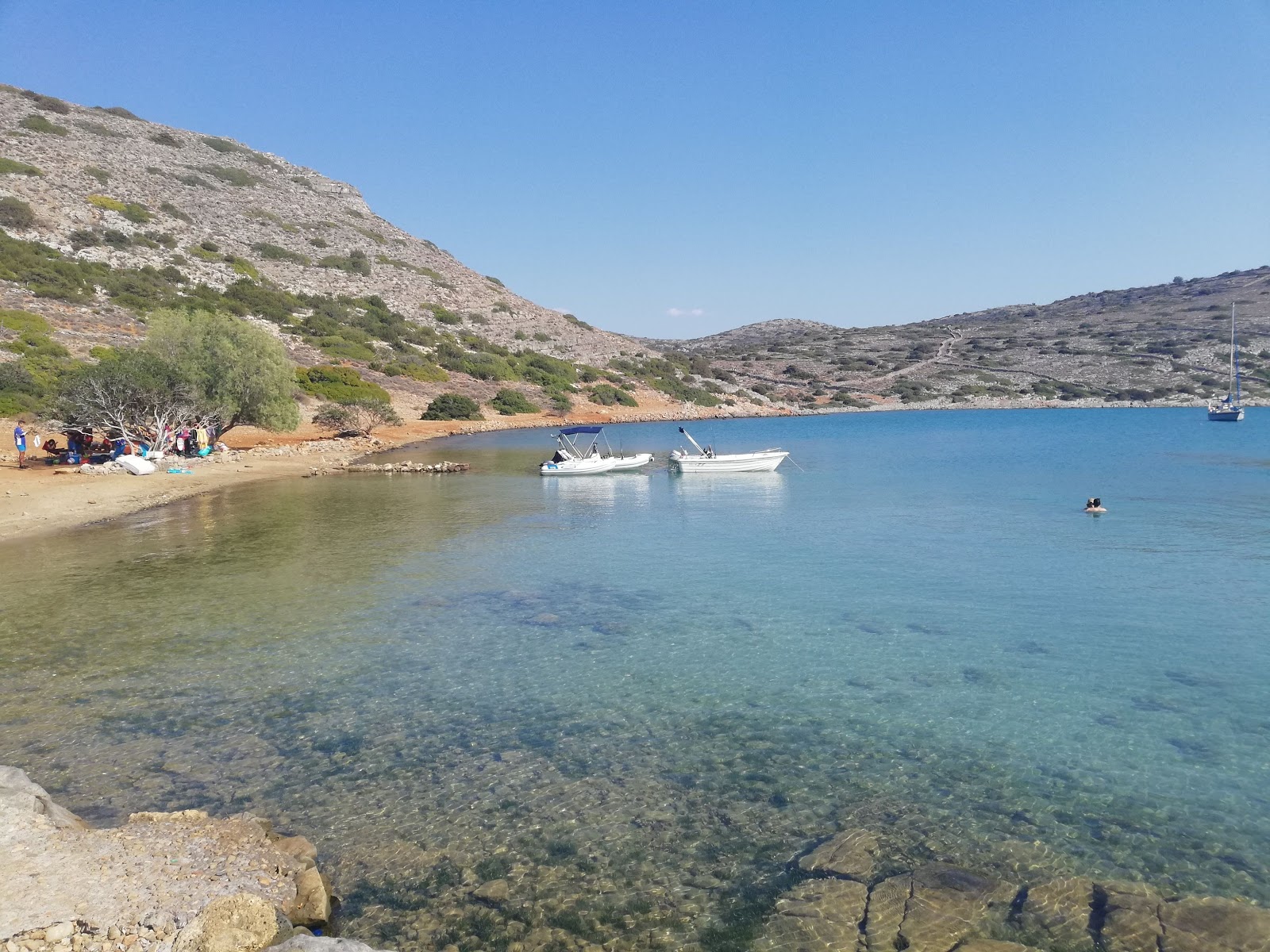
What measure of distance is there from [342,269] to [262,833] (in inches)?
4030

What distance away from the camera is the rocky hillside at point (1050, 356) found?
115 metres

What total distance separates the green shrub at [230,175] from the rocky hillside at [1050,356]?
2695 inches

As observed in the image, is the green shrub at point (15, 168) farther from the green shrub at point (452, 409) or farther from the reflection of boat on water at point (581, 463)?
the reflection of boat on water at point (581, 463)

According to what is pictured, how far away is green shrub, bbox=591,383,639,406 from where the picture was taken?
91106mm

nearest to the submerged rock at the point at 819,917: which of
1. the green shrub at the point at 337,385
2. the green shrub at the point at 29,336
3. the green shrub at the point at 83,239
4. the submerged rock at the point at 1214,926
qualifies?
the submerged rock at the point at 1214,926

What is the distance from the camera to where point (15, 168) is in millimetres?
84750

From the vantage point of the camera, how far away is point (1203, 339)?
126m

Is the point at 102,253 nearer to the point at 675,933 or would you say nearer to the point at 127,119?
the point at 127,119

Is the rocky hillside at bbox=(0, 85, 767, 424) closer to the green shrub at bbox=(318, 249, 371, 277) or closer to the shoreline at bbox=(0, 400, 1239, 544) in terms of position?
the green shrub at bbox=(318, 249, 371, 277)

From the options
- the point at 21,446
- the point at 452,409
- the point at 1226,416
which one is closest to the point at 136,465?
the point at 21,446

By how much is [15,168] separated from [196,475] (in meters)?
71.0

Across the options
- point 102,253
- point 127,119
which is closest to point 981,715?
point 102,253

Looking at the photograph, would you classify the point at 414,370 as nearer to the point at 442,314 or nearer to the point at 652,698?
the point at 442,314

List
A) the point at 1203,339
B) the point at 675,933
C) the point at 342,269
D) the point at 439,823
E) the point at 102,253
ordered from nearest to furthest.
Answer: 1. the point at 675,933
2. the point at 439,823
3. the point at 102,253
4. the point at 342,269
5. the point at 1203,339
